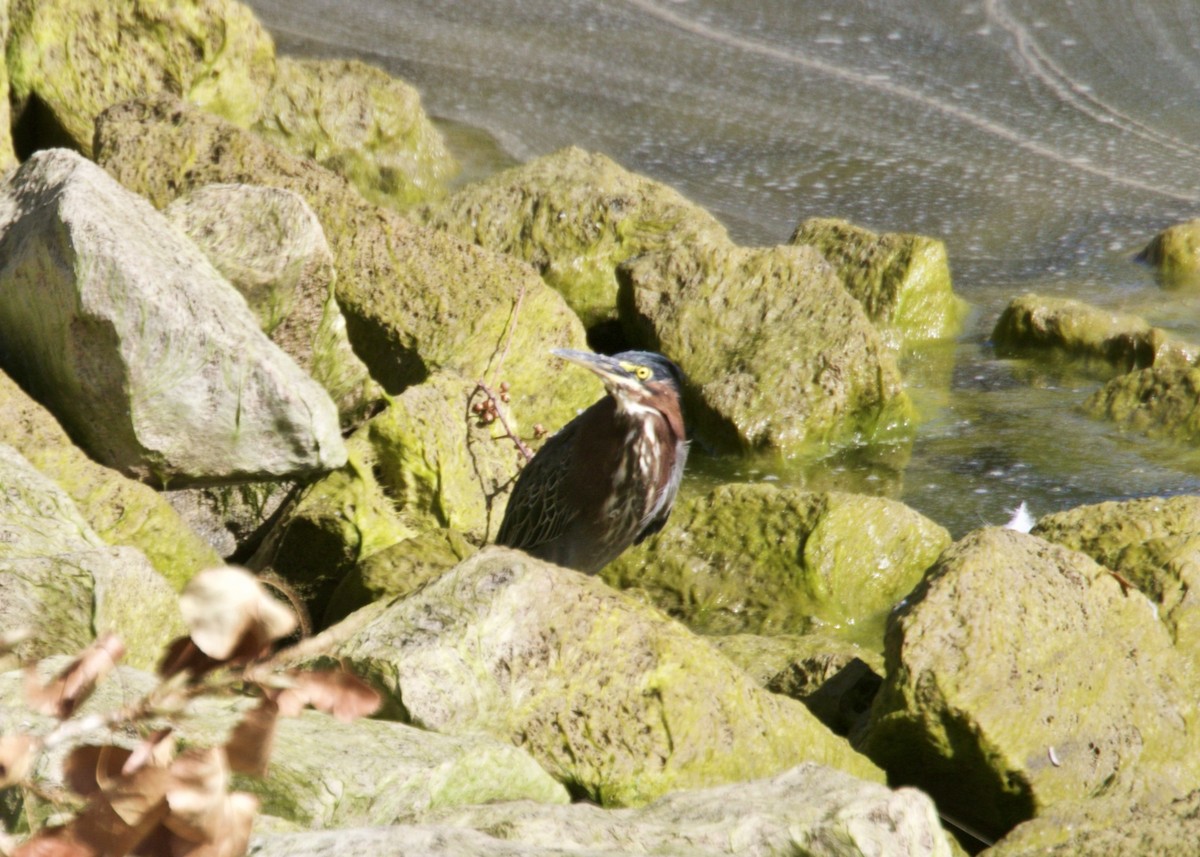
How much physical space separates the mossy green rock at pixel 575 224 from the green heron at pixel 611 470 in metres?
2.86

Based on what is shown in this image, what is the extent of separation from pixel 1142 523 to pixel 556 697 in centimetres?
227

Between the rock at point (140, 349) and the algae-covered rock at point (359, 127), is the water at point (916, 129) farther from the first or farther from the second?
the rock at point (140, 349)

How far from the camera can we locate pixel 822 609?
4.71 m

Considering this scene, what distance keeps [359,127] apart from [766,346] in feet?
13.2

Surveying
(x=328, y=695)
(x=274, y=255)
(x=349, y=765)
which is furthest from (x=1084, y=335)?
(x=328, y=695)

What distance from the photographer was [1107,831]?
2420 mm

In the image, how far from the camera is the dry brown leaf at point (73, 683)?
3.18ft

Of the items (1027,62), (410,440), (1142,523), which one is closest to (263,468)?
(410,440)

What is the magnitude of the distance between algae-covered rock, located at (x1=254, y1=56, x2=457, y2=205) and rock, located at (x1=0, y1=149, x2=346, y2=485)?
15.8 ft

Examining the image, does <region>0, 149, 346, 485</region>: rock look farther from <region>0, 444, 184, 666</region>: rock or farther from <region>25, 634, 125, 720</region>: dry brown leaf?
A: <region>25, 634, 125, 720</region>: dry brown leaf

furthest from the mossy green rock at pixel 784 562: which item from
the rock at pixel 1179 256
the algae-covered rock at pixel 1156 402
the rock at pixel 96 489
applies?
the rock at pixel 1179 256

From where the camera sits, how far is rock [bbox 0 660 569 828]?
2.15m

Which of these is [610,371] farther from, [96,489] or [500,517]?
[96,489]

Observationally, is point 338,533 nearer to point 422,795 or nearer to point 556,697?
point 556,697
